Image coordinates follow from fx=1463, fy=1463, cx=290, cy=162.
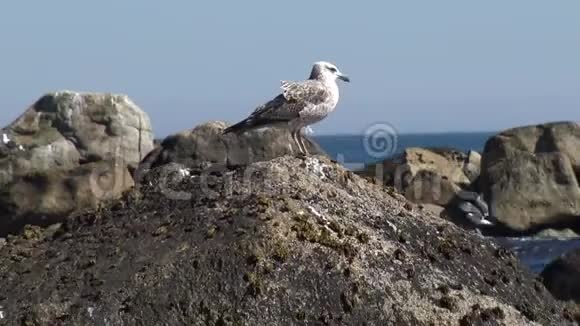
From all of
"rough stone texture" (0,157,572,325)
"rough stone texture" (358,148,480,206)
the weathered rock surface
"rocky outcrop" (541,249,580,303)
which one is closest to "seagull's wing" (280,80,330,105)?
"rough stone texture" (0,157,572,325)

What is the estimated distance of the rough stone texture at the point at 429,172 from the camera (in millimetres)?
34469

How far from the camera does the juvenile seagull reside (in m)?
13.9

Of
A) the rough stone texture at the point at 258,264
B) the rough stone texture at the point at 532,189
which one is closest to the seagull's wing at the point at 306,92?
the rough stone texture at the point at 258,264

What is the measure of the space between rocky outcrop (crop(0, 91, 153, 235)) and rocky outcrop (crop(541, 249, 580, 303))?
33.3 ft

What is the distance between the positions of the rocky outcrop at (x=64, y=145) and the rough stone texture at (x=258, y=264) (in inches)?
692

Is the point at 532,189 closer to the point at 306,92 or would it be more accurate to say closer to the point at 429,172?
the point at 429,172

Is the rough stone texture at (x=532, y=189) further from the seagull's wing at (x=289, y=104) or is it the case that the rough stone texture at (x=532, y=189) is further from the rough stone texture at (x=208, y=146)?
the seagull's wing at (x=289, y=104)

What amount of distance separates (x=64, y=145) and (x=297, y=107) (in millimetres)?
19626

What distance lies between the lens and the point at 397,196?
36.9ft

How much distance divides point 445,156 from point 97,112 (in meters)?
13.2

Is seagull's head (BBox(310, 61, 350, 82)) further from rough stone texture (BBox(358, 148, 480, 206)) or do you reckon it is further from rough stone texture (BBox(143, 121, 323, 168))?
rough stone texture (BBox(358, 148, 480, 206))

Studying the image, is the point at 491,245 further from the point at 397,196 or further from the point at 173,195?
the point at 173,195

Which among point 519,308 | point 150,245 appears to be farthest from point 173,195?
point 519,308

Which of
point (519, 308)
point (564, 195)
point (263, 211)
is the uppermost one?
point (263, 211)
